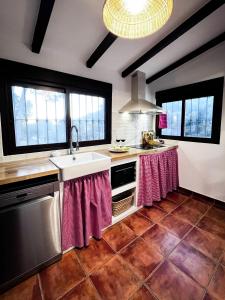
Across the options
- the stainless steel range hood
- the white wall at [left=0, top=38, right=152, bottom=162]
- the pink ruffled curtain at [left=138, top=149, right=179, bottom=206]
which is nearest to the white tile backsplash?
the white wall at [left=0, top=38, right=152, bottom=162]

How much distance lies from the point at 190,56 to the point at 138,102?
1030mm

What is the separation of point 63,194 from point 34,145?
819mm

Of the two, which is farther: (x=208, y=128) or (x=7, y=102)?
(x=208, y=128)

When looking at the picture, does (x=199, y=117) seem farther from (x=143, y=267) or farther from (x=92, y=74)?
(x=143, y=267)

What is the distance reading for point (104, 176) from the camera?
166cm

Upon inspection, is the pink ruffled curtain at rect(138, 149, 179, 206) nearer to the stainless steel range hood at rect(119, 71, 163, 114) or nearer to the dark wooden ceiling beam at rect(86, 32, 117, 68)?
the stainless steel range hood at rect(119, 71, 163, 114)

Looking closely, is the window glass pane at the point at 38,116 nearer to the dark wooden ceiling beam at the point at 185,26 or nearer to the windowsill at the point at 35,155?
the windowsill at the point at 35,155

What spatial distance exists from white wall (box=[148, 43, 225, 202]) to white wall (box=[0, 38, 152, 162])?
32.7 inches

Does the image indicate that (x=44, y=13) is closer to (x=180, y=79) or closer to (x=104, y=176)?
(x=104, y=176)

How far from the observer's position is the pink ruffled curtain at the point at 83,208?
1.41 meters

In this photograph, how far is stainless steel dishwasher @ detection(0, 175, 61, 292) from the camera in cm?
108

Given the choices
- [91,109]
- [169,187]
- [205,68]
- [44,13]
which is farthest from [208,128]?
[44,13]

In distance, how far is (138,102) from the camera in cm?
246

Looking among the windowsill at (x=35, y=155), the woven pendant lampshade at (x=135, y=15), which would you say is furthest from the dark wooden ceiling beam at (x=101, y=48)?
the windowsill at (x=35, y=155)
